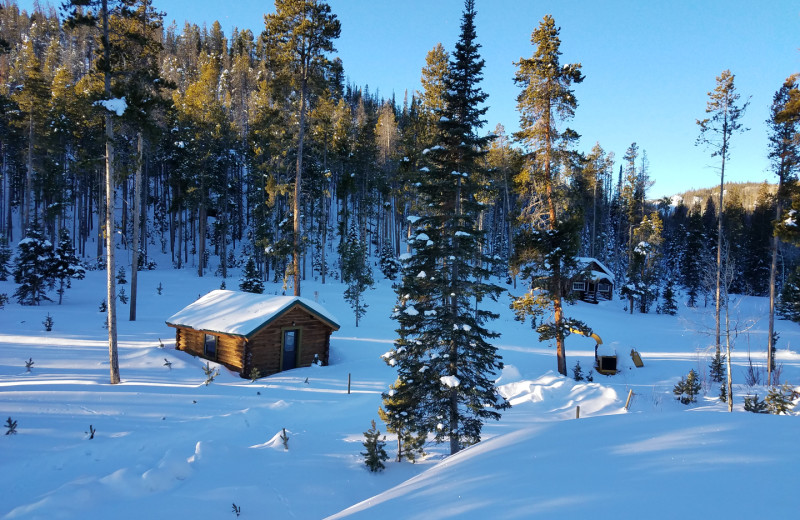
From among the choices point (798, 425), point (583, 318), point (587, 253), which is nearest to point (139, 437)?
point (798, 425)

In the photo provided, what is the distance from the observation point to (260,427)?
11.0 meters

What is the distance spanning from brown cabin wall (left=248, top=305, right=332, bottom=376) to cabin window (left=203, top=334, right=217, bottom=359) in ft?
8.95

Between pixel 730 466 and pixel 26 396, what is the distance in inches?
601

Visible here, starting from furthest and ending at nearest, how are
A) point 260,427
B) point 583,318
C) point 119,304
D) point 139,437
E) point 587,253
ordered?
point 587,253 → point 583,318 → point 119,304 → point 260,427 → point 139,437

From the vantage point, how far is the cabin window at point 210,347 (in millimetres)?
17847

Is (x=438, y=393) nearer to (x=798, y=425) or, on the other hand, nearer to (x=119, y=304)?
(x=798, y=425)

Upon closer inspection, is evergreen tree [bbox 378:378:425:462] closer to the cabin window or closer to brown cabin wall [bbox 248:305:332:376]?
brown cabin wall [bbox 248:305:332:376]

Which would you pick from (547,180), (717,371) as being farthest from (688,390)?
(547,180)

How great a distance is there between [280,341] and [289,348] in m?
0.78

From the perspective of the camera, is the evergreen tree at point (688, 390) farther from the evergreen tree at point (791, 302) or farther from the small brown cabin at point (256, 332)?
the evergreen tree at point (791, 302)

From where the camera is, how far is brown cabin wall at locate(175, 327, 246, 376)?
16.5 m

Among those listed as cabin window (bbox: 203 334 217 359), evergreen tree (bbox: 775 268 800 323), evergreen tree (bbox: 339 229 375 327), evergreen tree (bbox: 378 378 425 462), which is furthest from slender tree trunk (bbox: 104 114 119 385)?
evergreen tree (bbox: 775 268 800 323)

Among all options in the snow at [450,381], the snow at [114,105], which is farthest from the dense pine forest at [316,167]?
the snow at [450,381]

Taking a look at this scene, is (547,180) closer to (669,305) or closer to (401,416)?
(401,416)
